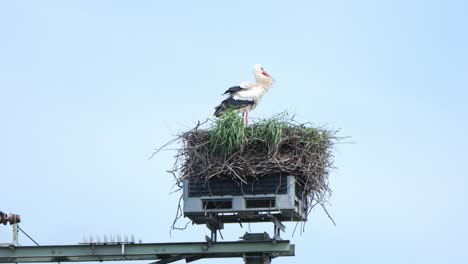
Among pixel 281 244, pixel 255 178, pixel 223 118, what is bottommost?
pixel 281 244

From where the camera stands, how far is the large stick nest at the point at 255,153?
11.9 m

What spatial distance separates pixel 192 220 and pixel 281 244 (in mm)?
1580

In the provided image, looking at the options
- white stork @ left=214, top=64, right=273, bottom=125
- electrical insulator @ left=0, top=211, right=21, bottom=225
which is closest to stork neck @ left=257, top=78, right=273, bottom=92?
white stork @ left=214, top=64, right=273, bottom=125

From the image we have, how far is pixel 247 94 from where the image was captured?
14.6 meters

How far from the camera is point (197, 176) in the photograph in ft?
39.6

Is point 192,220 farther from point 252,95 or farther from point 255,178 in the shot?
point 252,95

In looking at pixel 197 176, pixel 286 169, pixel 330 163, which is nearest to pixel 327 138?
pixel 330 163

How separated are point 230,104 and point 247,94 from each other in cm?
52

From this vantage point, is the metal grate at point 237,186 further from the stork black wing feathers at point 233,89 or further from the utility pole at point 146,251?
the stork black wing feathers at point 233,89

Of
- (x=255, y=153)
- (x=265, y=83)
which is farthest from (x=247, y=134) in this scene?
(x=265, y=83)

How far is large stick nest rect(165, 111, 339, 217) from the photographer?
11.9 m

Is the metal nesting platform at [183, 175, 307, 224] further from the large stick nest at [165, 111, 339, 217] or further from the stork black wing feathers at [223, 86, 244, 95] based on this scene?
the stork black wing feathers at [223, 86, 244, 95]

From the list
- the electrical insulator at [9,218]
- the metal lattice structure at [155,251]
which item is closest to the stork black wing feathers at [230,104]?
the metal lattice structure at [155,251]

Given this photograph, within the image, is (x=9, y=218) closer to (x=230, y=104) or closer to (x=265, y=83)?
(x=230, y=104)
